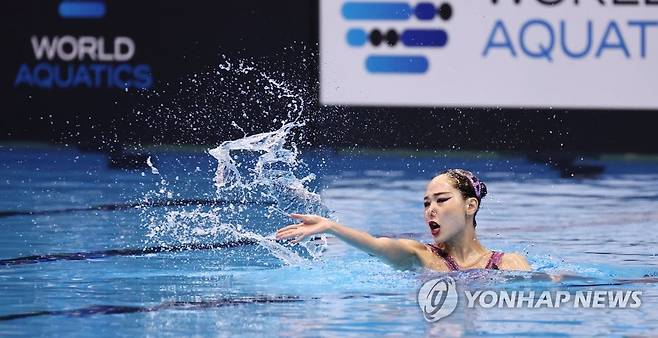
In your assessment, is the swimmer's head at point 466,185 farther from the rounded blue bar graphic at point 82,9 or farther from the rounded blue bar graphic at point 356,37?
the rounded blue bar graphic at point 82,9

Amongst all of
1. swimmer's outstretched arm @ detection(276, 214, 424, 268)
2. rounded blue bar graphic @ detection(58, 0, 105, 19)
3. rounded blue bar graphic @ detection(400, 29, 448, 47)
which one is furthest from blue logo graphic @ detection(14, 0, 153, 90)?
swimmer's outstretched arm @ detection(276, 214, 424, 268)

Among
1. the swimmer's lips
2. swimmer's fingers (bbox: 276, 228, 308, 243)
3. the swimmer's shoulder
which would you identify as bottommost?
the swimmer's shoulder

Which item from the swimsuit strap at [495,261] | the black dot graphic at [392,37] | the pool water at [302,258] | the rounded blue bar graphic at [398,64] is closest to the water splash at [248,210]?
the pool water at [302,258]

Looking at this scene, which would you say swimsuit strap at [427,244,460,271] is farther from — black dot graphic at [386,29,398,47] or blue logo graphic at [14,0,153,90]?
blue logo graphic at [14,0,153,90]

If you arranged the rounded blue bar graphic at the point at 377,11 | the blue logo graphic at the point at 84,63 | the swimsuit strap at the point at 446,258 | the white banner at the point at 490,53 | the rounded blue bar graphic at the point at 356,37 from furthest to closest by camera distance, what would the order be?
the blue logo graphic at the point at 84,63 → the rounded blue bar graphic at the point at 356,37 → the rounded blue bar graphic at the point at 377,11 → the white banner at the point at 490,53 → the swimsuit strap at the point at 446,258

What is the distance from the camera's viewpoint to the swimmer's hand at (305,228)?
15.5ft

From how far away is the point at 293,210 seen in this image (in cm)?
812

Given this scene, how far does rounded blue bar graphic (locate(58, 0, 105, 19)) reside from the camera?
11336mm

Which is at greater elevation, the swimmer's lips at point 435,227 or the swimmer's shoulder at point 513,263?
the swimmer's lips at point 435,227

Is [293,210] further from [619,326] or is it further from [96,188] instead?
[619,326]

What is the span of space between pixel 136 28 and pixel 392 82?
2.09m

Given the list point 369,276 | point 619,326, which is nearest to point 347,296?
point 369,276

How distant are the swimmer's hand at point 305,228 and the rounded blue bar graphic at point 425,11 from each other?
250 inches

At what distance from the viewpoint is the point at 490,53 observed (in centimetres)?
1104
